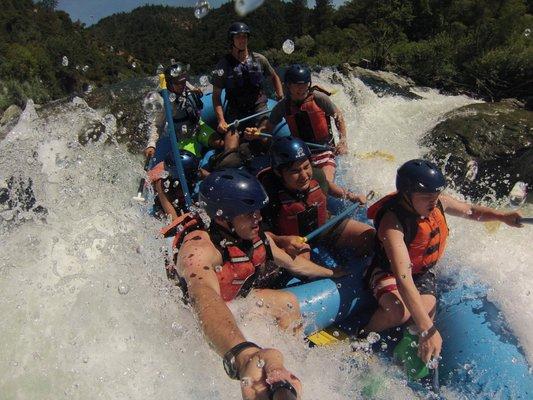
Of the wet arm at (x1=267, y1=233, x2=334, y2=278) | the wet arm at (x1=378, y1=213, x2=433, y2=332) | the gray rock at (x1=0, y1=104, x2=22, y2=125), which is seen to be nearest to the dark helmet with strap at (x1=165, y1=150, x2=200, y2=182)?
the wet arm at (x1=267, y1=233, x2=334, y2=278)

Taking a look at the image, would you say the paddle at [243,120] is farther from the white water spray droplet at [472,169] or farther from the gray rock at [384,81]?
the gray rock at [384,81]

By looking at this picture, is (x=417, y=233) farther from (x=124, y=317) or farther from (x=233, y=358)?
→ (x=124, y=317)

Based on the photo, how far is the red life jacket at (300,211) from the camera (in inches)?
131

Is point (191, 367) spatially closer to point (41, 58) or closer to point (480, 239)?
point (480, 239)

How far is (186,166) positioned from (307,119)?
117cm

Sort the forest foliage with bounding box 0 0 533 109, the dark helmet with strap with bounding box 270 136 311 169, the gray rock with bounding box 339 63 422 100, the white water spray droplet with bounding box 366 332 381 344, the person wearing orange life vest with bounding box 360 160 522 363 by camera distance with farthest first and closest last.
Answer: the forest foliage with bounding box 0 0 533 109, the gray rock with bounding box 339 63 422 100, the dark helmet with strap with bounding box 270 136 311 169, the white water spray droplet with bounding box 366 332 381 344, the person wearing orange life vest with bounding box 360 160 522 363

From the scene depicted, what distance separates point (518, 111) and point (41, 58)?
37.9m

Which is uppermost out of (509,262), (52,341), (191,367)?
(52,341)

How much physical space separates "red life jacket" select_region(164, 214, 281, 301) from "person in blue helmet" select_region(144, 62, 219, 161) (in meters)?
2.46

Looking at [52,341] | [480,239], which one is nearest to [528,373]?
[480,239]

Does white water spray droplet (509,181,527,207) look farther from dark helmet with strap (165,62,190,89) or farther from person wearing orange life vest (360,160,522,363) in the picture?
dark helmet with strap (165,62,190,89)

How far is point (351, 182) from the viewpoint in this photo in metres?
4.71

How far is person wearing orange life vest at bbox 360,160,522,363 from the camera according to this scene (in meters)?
2.62

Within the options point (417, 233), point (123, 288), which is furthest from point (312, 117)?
point (123, 288)
